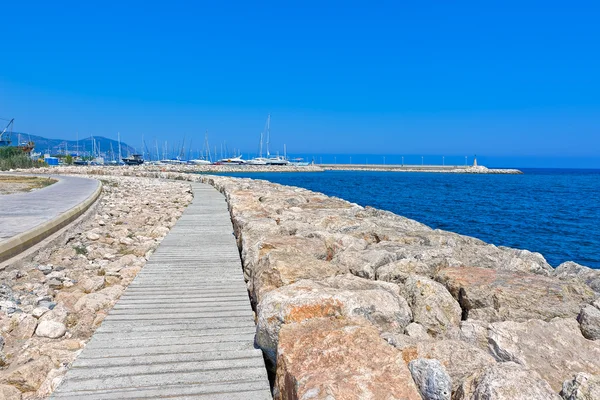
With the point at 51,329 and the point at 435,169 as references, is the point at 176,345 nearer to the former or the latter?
the point at 51,329

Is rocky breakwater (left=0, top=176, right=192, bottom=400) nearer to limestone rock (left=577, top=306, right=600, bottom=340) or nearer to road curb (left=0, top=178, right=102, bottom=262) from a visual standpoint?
road curb (left=0, top=178, right=102, bottom=262)

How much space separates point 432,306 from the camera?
148 inches

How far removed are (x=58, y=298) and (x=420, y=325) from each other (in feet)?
14.7

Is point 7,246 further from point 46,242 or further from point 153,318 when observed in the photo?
point 153,318

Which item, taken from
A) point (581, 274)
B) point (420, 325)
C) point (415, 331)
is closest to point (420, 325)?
point (420, 325)

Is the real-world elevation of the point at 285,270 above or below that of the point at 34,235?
above

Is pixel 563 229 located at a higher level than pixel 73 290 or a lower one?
lower

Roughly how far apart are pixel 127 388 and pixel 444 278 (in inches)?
Result: 120

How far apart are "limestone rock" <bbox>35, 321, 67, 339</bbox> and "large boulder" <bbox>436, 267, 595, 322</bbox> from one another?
398 cm

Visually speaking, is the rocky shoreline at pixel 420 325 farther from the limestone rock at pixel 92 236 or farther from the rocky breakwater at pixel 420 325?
the limestone rock at pixel 92 236

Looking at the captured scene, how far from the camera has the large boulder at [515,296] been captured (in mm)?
3707

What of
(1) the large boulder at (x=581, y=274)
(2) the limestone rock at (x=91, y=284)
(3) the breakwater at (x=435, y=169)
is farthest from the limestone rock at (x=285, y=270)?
(3) the breakwater at (x=435, y=169)

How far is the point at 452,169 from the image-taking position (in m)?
114

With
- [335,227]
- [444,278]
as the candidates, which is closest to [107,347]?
[444,278]
